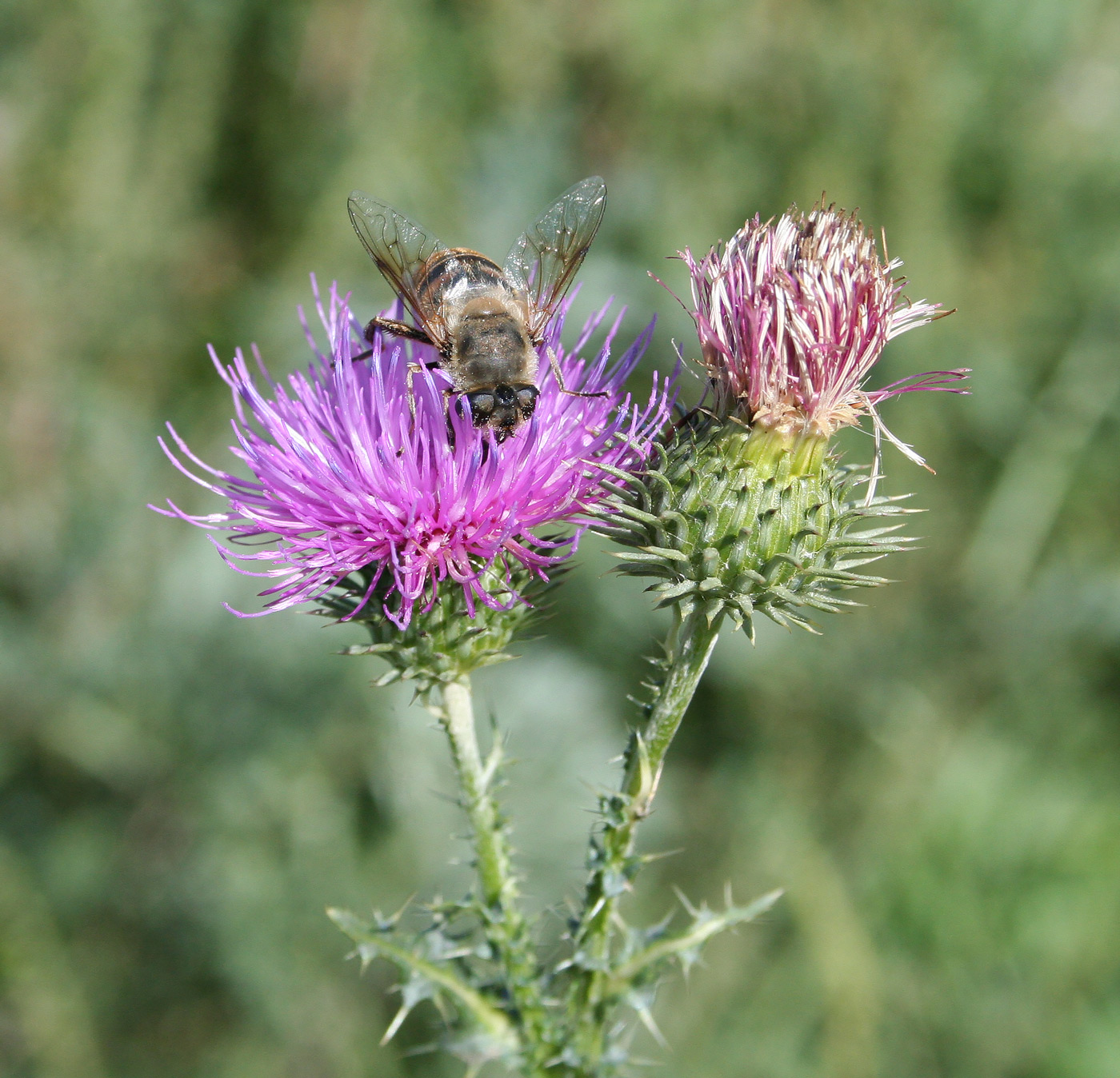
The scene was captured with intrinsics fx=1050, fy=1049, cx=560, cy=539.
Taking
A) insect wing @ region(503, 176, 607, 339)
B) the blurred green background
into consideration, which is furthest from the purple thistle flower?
the blurred green background

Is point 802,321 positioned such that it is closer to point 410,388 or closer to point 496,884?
point 410,388

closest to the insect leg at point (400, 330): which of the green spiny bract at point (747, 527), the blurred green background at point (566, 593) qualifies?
the green spiny bract at point (747, 527)

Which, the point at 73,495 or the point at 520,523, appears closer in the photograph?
the point at 520,523

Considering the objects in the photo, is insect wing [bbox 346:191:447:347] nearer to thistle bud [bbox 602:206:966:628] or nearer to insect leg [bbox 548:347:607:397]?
insect leg [bbox 548:347:607:397]

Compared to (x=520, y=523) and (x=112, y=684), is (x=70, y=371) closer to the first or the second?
(x=112, y=684)

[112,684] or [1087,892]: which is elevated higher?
[1087,892]

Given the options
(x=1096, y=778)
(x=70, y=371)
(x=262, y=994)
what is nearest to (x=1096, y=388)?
(x=1096, y=778)

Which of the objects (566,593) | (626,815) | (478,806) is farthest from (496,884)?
(566,593)
